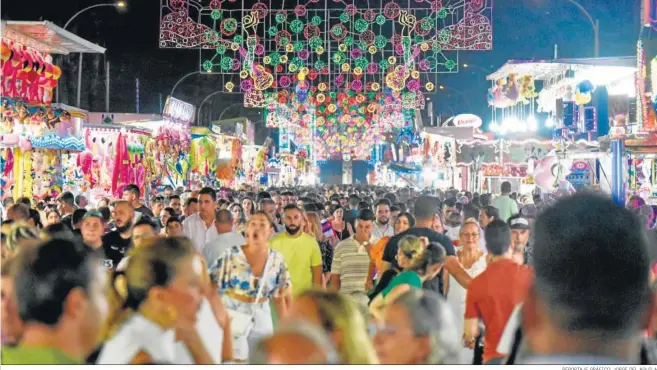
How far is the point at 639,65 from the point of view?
2023 centimetres

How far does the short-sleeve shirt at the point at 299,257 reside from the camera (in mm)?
8898

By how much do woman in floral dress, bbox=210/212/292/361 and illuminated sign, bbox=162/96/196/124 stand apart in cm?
2733

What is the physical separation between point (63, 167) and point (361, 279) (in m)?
17.0

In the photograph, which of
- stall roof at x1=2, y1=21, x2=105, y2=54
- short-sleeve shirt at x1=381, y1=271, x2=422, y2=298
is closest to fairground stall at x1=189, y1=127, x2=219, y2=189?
stall roof at x1=2, y1=21, x2=105, y2=54

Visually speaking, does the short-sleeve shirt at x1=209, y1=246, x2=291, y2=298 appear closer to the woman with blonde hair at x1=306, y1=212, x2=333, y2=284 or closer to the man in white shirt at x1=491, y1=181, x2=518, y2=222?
the woman with blonde hair at x1=306, y1=212, x2=333, y2=284

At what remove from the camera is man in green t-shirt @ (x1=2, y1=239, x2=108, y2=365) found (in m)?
3.42

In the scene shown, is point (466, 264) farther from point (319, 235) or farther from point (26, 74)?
point (26, 74)

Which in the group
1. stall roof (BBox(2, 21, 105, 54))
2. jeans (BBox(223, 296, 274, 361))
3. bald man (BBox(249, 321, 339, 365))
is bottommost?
jeans (BBox(223, 296, 274, 361))

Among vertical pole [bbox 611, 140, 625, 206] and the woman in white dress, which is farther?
vertical pole [bbox 611, 140, 625, 206]

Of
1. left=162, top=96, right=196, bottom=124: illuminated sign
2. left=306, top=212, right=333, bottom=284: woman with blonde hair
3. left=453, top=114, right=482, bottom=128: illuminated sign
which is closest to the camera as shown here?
left=306, top=212, right=333, bottom=284: woman with blonde hair

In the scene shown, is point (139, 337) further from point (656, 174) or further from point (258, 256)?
point (656, 174)

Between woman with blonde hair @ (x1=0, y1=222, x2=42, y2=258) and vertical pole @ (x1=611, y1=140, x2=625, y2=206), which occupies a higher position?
vertical pole @ (x1=611, y1=140, x2=625, y2=206)

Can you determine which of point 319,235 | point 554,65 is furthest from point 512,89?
point 319,235

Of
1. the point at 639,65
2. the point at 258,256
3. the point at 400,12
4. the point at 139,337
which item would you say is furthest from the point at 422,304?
the point at 400,12
